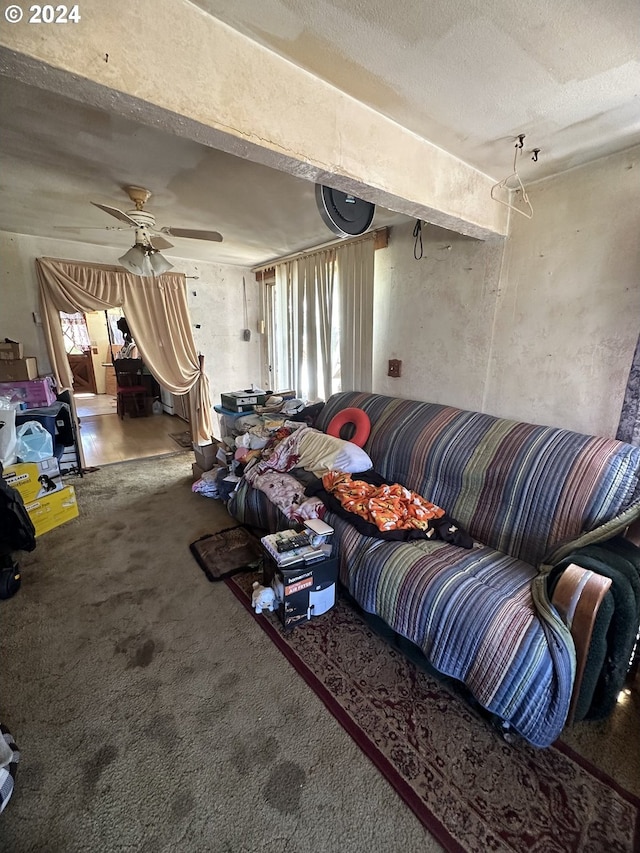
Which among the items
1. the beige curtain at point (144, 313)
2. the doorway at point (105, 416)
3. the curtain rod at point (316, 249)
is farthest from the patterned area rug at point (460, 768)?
the doorway at point (105, 416)

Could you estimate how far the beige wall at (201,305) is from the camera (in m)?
3.31

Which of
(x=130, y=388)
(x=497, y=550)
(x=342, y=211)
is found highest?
(x=342, y=211)

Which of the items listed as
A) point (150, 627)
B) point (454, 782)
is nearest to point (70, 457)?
point (150, 627)

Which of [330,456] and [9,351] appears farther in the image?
[9,351]

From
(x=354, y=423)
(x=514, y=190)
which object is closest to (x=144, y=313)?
(x=354, y=423)

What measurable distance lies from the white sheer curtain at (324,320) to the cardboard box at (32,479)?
239cm

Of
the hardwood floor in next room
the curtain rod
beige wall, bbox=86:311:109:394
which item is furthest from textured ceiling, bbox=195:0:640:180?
beige wall, bbox=86:311:109:394

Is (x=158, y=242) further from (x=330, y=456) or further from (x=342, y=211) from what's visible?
(x=330, y=456)

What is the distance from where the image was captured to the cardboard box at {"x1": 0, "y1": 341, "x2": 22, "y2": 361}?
3.03 metres

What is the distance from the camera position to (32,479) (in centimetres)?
252

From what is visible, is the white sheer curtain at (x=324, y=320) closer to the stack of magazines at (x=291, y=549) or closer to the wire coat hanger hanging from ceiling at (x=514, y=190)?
the wire coat hanger hanging from ceiling at (x=514, y=190)

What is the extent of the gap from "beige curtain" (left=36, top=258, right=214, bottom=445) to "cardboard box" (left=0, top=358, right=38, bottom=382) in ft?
1.38

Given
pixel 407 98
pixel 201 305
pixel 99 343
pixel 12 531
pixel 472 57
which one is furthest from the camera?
pixel 99 343

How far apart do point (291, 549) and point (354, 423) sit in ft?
4.27
